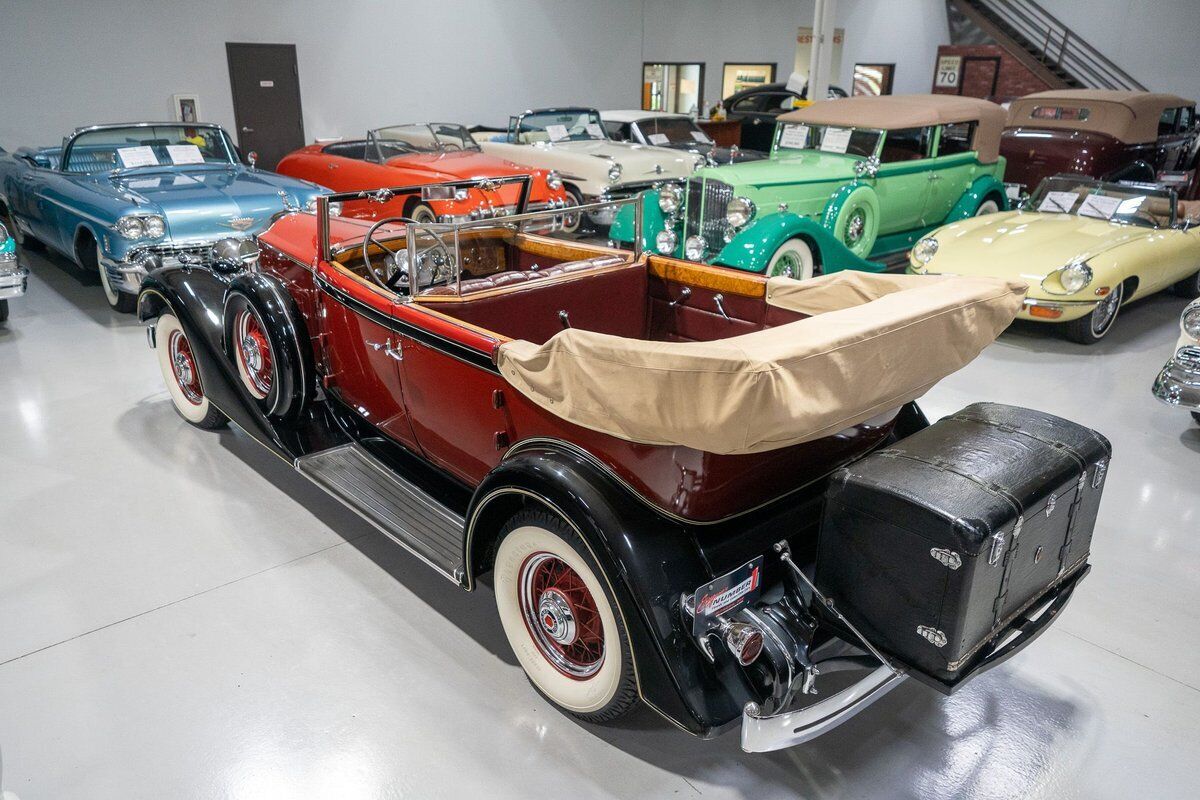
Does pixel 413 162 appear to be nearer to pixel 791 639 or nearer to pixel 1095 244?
pixel 1095 244

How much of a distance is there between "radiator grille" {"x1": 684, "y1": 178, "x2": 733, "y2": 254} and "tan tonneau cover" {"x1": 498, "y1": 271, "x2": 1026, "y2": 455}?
462cm

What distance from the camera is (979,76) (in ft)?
66.1

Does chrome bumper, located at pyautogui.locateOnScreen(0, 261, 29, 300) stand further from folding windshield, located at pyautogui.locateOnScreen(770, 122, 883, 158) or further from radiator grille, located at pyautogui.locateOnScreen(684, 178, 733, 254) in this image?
folding windshield, located at pyautogui.locateOnScreen(770, 122, 883, 158)

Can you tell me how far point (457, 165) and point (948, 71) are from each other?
16.8 metres

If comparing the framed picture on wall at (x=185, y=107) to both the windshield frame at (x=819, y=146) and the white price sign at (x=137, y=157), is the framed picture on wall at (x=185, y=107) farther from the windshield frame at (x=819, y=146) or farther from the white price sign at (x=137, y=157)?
the windshield frame at (x=819, y=146)

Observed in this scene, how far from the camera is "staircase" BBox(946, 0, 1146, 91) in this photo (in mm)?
18359

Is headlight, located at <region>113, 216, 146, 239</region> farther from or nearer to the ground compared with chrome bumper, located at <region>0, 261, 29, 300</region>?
farther from the ground

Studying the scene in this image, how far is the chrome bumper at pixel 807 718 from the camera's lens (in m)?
2.10

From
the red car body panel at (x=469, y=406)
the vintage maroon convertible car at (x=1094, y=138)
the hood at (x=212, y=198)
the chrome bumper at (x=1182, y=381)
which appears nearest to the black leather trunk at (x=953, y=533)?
the red car body panel at (x=469, y=406)

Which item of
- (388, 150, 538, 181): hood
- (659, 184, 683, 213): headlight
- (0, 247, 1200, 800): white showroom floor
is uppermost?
(388, 150, 538, 181): hood

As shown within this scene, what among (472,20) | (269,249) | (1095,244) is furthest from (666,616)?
(472,20)

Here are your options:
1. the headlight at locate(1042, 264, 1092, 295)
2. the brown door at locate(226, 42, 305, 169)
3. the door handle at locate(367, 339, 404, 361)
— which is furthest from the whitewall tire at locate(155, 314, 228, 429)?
the brown door at locate(226, 42, 305, 169)

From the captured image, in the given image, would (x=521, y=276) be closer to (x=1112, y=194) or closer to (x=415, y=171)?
(x=415, y=171)

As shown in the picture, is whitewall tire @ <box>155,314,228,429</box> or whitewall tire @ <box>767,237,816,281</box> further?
whitewall tire @ <box>767,237,816,281</box>
